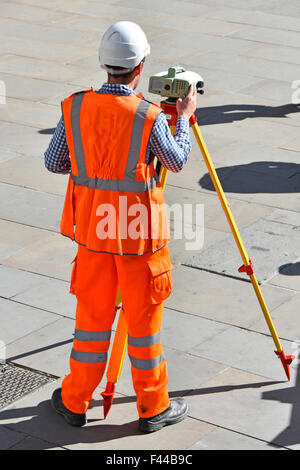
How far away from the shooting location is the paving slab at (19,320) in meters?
6.75

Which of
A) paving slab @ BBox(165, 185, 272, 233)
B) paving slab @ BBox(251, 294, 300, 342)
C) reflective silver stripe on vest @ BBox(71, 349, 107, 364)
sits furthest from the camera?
paving slab @ BBox(165, 185, 272, 233)

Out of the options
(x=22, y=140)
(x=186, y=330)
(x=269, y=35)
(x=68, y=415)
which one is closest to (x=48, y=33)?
(x=269, y=35)

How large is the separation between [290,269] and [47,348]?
7.58 ft

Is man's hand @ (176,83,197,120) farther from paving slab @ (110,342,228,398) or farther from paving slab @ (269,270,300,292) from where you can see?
paving slab @ (269,270,300,292)

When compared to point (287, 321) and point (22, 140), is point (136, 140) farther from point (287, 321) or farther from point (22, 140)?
point (22, 140)

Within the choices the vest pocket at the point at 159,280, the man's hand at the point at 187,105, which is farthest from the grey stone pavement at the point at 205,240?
the man's hand at the point at 187,105

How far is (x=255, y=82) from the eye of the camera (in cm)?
1311

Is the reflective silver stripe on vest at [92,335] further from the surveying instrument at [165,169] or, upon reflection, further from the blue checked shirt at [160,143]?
the blue checked shirt at [160,143]

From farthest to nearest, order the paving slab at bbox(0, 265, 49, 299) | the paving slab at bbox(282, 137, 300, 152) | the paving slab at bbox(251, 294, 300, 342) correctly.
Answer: the paving slab at bbox(282, 137, 300, 152), the paving slab at bbox(0, 265, 49, 299), the paving slab at bbox(251, 294, 300, 342)

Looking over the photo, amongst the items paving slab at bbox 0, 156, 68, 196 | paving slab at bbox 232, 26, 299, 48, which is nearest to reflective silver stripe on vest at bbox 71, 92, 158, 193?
paving slab at bbox 0, 156, 68, 196

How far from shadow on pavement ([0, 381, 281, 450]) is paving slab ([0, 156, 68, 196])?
150 inches

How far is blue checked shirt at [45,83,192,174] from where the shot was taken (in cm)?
517

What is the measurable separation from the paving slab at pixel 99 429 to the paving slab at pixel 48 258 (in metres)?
1.89

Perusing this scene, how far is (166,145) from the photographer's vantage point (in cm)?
518
